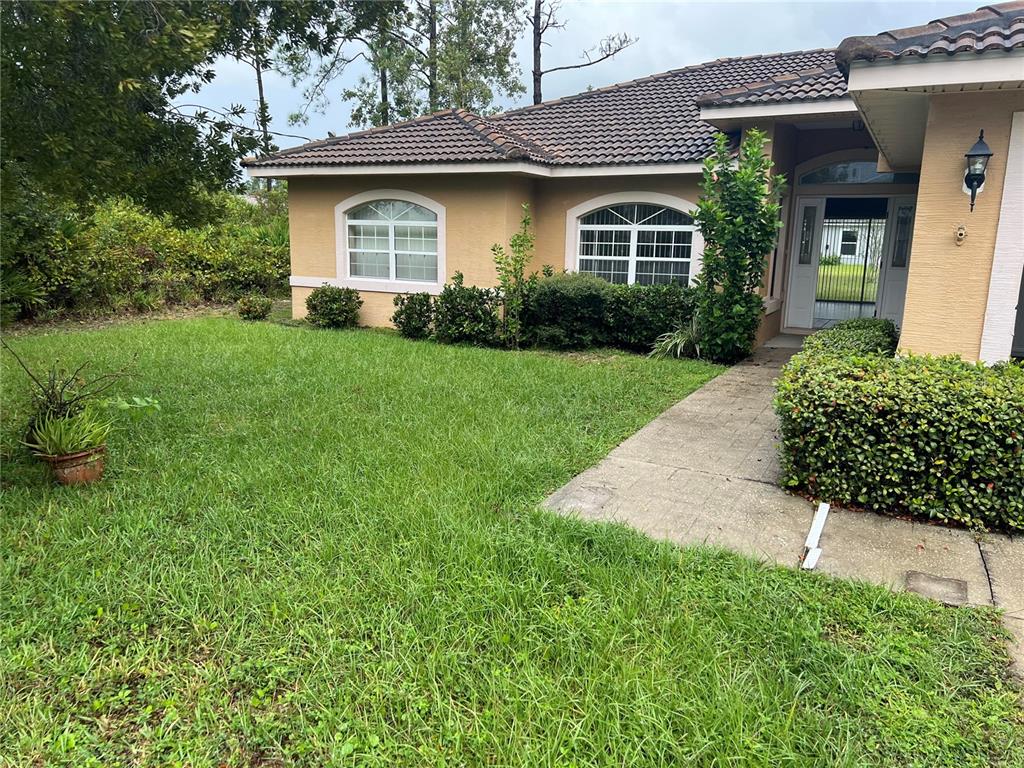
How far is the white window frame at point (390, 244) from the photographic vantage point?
13695 millimetres

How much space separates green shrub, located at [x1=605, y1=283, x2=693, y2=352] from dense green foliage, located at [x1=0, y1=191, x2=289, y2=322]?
24.1 feet

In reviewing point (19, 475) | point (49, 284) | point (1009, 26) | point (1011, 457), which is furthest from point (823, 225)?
point (49, 284)

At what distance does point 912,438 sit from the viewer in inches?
190

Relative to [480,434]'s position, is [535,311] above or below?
above

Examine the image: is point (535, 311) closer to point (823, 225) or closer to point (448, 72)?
point (823, 225)

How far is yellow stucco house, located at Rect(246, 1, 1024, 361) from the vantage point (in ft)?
38.4

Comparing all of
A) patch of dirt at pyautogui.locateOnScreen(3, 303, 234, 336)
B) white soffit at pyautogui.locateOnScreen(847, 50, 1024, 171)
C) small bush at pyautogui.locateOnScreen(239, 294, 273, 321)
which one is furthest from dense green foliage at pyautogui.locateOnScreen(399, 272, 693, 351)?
patch of dirt at pyautogui.locateOnScreen(3, 303, 234, 336)

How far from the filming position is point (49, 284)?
46.4 ft

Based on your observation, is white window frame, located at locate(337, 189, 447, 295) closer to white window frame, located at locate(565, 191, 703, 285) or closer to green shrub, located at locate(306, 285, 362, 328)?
green shrub, located at locate(306, 285, 362, 328)

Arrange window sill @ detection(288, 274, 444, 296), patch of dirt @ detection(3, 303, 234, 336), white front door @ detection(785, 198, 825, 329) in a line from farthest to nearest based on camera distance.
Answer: window sill @ detection(288, 274, 444, 296) < patch of dirt @ detection(3, 303, 234, 336) < white front door @ detection(785, 198, 825, 329)

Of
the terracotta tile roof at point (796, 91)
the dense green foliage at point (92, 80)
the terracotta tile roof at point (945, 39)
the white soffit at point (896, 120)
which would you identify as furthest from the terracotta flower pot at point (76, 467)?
the terracotta tile roof at point (796, 91)

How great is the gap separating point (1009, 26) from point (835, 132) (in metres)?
7.35

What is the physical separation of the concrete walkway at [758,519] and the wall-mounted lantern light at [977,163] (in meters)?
2.82

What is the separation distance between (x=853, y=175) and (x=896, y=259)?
178 centimetres
